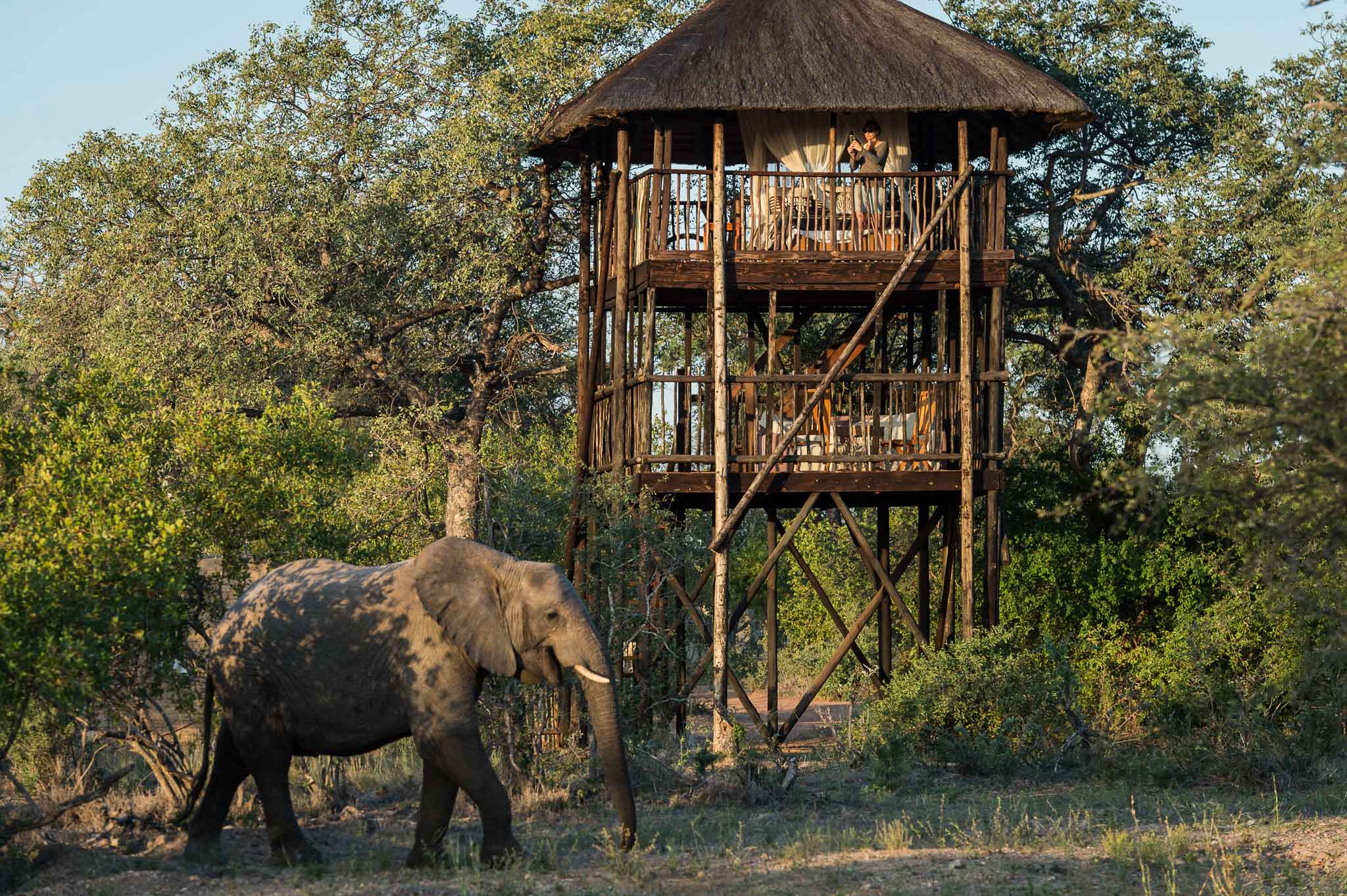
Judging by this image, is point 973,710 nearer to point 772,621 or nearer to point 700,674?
point 700,674

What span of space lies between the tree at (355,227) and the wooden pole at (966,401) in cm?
675

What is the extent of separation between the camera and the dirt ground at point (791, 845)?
37.8ft

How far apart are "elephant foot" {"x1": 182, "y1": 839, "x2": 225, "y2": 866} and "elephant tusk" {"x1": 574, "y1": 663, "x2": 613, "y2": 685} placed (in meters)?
3.10

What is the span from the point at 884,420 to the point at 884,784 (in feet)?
15.5

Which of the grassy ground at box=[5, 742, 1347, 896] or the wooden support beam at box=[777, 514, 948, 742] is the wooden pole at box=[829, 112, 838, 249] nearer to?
the wooden support beam at box=[777, 514, 948, 742]

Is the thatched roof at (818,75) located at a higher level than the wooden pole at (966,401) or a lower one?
higher

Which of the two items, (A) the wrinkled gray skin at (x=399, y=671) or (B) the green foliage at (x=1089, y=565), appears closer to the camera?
(A) the wrinkled gray skin at (x=399, y=671)

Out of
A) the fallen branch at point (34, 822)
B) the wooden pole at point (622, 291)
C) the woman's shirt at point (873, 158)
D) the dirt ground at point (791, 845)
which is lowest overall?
the dirt ground at point (791, 845)

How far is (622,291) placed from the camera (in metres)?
18.8

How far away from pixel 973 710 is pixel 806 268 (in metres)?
5.10

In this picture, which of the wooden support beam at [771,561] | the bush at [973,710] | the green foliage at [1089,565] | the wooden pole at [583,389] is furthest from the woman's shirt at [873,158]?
the green foliage at [1089,565]

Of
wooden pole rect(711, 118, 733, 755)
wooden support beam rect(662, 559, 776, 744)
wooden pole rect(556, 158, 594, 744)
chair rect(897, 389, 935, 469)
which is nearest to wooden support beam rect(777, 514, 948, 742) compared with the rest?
wooden support beam rect(662, 559, 776, 744)

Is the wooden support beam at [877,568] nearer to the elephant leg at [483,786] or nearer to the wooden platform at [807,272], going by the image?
the wooden platform at [807,272]

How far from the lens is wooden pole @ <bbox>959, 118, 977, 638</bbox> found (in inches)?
715
